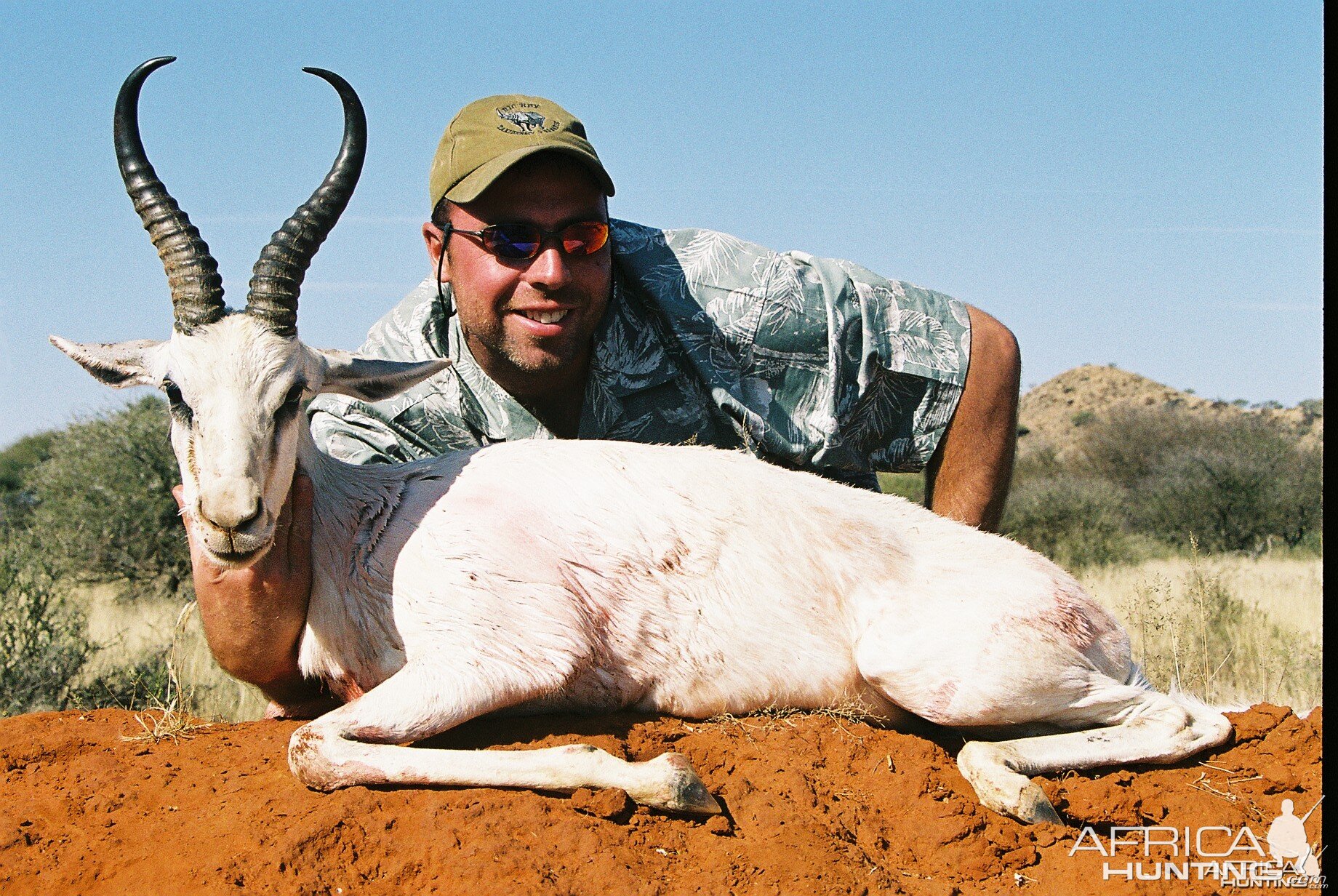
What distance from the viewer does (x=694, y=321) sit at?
6934mm

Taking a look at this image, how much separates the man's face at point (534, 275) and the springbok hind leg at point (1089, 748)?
3.29 metres

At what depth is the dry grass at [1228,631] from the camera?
7.93 meters

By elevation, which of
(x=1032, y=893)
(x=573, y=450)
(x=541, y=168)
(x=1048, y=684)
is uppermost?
(x=541, y=168)

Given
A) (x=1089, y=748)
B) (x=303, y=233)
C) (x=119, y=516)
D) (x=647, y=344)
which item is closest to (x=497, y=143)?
(x=647, y=344)

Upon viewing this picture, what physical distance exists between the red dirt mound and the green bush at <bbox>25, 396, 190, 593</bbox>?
12196 mm

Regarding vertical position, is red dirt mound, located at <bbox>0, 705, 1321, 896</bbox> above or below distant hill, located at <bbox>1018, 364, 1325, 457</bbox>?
above

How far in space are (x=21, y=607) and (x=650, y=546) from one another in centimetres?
797

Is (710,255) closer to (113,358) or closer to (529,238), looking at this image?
(529,238)

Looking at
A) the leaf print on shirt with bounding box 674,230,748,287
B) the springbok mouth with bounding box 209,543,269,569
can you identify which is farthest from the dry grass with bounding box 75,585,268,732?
the leaf print on shirt with bounding box 674,230,748,287

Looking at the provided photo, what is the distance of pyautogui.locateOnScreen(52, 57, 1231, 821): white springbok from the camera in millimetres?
4289

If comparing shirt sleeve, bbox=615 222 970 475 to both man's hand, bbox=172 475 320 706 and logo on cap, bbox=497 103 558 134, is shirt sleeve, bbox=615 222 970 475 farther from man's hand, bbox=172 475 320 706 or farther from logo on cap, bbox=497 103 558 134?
man's hand, bbox=172 475 320 706

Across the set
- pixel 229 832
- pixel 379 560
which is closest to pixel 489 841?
pixel 229 832

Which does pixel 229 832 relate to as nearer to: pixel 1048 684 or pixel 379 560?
pixel 379 560

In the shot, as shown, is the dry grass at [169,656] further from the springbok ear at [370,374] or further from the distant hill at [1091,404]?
the distant hill at [1091,404]
